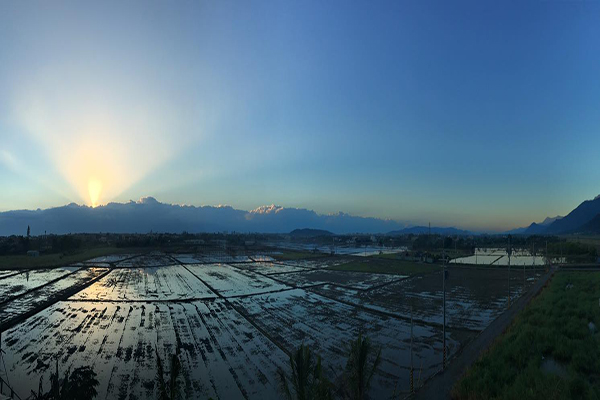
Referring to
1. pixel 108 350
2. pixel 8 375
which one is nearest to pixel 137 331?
pixel 108 350

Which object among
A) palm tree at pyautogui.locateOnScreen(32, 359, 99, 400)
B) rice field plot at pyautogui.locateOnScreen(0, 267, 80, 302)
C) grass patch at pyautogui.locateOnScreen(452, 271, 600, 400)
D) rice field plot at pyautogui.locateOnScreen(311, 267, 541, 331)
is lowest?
rice field plot at pyautogui.locateOnScreen(0, 267, 80, 302)

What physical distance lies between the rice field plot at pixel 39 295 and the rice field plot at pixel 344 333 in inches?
603

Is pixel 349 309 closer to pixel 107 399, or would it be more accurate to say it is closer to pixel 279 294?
pixel 279 294

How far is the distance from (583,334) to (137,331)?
23.0 meters

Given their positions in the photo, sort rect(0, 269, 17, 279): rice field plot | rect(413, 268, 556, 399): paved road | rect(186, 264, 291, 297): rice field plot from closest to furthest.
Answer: rect(413, 268, 556, 399): paved road
rect(186, 264, 291, 297): rice field plot
rect(0, 269, 17, 279): rice field plot

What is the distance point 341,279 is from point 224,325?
833 inches

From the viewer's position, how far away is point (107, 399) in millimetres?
11266

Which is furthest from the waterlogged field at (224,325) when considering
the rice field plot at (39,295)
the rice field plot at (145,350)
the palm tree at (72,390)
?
the palm tree at (72,390)

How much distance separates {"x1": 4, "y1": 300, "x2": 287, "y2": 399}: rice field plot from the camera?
40.2 ft

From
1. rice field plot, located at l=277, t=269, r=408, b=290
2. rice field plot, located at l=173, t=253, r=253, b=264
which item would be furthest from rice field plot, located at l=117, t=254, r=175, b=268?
rice field plot, located at l=277, t=269, r=408, b=290

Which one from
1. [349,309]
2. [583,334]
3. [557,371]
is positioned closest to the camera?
[557,371]

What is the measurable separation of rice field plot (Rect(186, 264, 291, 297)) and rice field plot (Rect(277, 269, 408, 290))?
265 cm

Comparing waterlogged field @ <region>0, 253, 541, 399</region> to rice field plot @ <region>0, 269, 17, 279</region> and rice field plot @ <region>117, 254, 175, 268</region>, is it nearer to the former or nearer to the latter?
rice field plot @ <region>0, 269, 17, 279</region>

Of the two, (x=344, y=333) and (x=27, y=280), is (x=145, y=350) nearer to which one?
(x=344, y=333)
